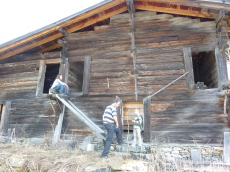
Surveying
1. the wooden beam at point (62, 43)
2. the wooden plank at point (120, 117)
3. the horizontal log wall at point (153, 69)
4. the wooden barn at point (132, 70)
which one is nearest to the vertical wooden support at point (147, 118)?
the wooden barn at point (132, 70)

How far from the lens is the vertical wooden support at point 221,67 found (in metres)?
6.98

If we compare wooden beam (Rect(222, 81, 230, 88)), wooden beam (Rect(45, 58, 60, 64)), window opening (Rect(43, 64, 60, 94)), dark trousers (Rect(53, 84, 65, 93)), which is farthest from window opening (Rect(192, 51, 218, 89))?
window opening (Rect(43, 64, 60, 94))

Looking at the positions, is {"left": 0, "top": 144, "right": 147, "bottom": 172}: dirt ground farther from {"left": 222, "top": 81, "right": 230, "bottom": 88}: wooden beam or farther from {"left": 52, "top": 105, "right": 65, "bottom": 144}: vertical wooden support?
{"left": 222, "top": 81, "right": 230, "bottom": 88}: wooden beam

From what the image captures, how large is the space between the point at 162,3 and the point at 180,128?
5014 millimetres

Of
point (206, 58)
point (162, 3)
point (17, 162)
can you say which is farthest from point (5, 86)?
point (206, 58)

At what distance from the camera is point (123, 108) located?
784 cm

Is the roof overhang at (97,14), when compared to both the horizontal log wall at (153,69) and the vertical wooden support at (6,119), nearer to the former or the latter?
the horizontal log wall at (153,69)

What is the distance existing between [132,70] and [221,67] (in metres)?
3.26

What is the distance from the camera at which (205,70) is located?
9070 mm

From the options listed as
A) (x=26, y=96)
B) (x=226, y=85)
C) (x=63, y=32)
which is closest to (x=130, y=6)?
(x=63, y=32)

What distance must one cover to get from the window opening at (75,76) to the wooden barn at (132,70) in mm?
47

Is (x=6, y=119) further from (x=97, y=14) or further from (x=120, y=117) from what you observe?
(x=97, y=14)

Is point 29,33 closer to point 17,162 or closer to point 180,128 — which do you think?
point 17,162

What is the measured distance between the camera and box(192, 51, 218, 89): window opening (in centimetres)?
780
